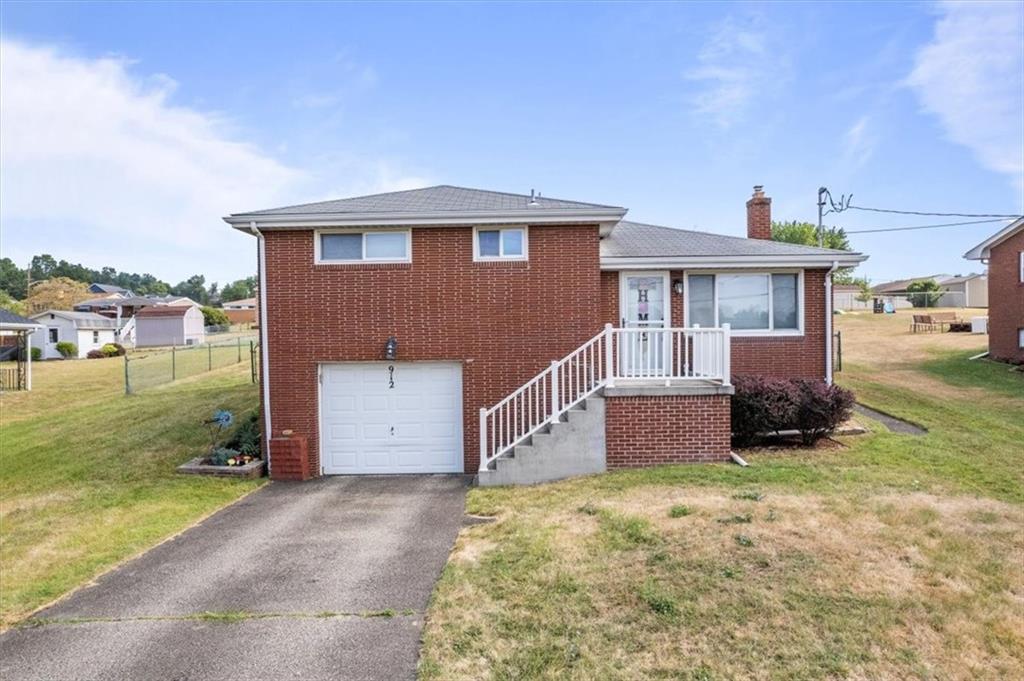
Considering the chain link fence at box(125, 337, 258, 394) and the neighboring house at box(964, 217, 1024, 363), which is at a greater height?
the neighboring house at box(964, 217, 1024, 363)

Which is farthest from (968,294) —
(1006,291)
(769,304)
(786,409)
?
(786,409)

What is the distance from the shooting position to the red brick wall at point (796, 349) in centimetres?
1178

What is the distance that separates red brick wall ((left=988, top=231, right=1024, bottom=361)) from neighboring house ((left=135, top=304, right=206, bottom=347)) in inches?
2100

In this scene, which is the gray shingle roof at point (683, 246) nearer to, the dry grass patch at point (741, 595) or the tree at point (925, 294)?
the dry grass patch at point (741, 595)

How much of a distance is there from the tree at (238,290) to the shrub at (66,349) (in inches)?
2996

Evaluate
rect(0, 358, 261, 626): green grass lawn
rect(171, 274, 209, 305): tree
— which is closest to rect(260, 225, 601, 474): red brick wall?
rect(0, 358, 261, 626): green grass lawn

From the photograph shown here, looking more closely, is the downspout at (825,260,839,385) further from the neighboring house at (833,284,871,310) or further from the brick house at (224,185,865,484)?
the neighboring house at (833,284,871,310)

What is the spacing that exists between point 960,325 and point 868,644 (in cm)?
3299

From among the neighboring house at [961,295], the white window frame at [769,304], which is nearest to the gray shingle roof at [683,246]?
the white window frame at [769,304]

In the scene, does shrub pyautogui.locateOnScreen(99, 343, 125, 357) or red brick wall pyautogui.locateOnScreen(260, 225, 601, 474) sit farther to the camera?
shrub pyautogui.locateOnScreen(99, 343, 125, 357)

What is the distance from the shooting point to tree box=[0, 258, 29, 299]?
311 ft

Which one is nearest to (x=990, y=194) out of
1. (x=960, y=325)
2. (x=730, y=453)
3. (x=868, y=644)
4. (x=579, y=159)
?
(x=960, y=325)

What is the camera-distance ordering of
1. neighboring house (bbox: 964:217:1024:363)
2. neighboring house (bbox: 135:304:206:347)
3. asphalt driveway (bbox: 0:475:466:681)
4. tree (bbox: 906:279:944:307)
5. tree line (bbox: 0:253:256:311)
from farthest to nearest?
tree line (bbox: 0:253:256:311), tree (bbox: 906:279:944:307), neighboring house (bbox: 135:304:206:347), neighboring house (bbox: 964:217:1024:363), asphalt driveway (bbox: 0:475:466:681)

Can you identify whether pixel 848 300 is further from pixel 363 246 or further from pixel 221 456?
pixel 221 456
